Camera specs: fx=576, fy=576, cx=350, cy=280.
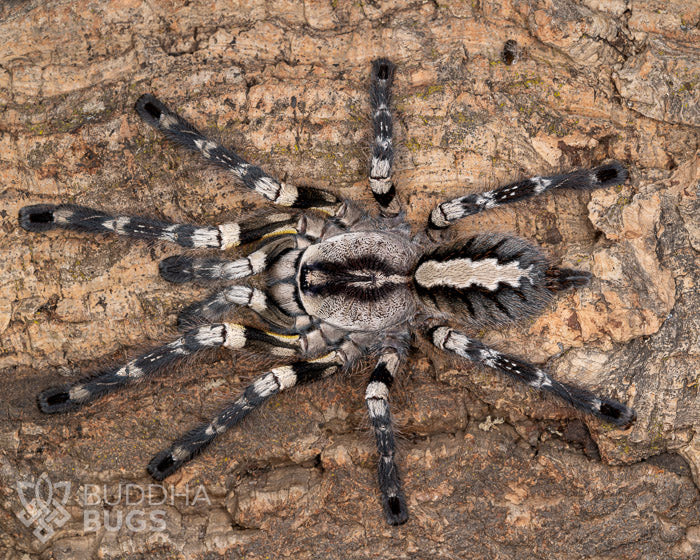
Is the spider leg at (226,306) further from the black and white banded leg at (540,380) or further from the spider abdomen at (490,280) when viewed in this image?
the black and white banded leg at (540,380)

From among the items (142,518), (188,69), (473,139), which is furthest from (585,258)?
(142,518)

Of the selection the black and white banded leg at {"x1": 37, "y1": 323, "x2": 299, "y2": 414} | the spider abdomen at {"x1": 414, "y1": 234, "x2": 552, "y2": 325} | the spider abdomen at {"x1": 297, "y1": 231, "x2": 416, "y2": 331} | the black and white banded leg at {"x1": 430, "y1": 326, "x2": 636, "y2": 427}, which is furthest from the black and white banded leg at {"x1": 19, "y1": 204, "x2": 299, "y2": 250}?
the black and white banded leg at {"x1": 430, "y1": 326, "x2": 636, "y2": 427}

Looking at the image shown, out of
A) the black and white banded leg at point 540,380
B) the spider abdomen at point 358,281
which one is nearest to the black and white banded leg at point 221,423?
the spider abdomen at point 358,281

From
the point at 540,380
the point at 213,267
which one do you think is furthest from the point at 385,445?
the point at 213,267

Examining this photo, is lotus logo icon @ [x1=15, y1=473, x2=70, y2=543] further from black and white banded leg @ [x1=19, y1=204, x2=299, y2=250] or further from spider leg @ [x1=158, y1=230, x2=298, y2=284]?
black and white banded leg @ [x1=19, y1=204, x2=299, y2=250]

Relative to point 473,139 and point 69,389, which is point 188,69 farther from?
point 69,389

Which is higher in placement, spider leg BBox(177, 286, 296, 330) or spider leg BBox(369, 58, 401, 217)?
spider leg BBox(369, 58, 401, 217)

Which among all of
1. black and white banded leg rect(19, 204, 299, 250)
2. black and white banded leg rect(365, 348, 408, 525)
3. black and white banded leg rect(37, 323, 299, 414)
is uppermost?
black and white banded leg rect(19, 204, 299, 250)
